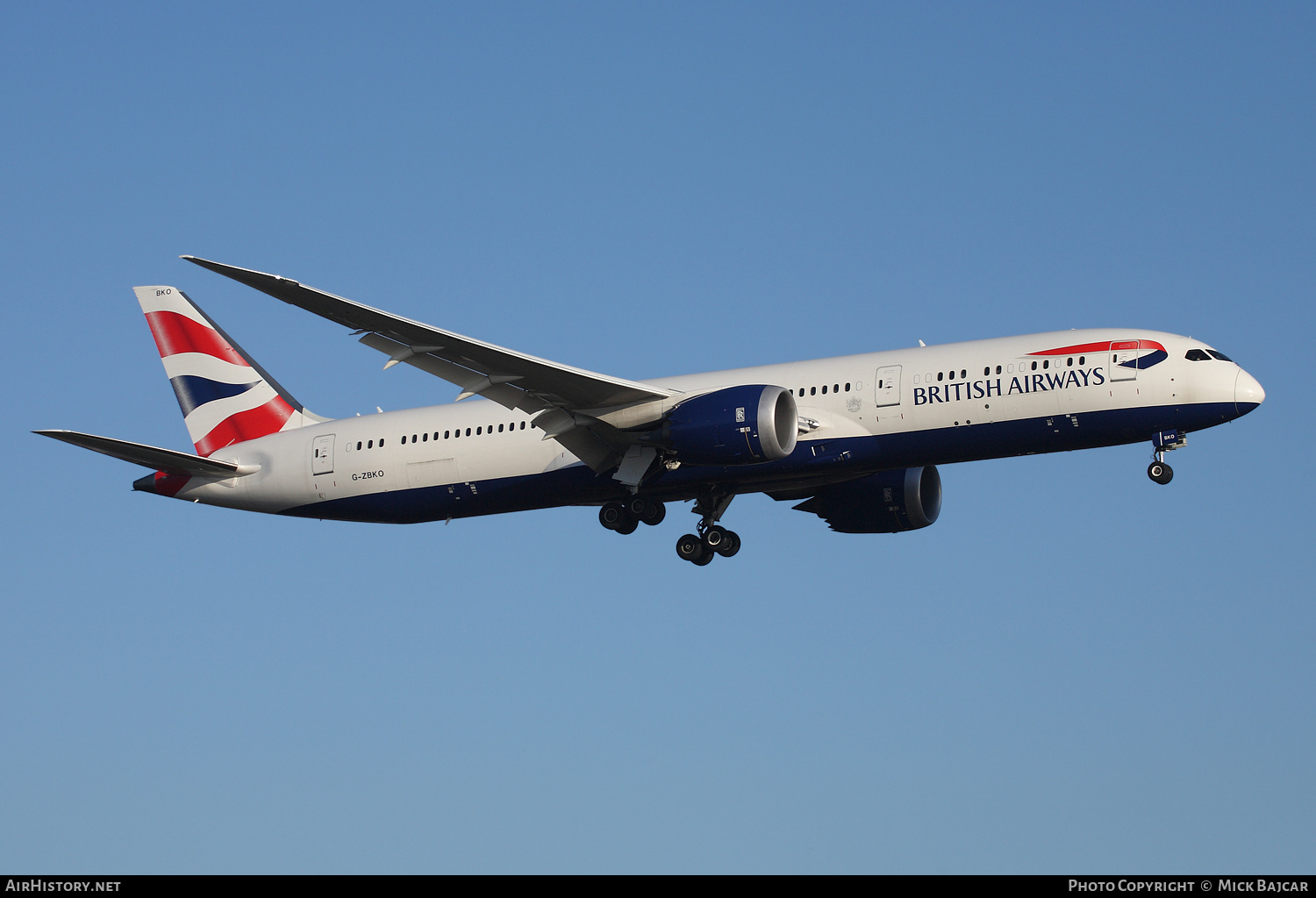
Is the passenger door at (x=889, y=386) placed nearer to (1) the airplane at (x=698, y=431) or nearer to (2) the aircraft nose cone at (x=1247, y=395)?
(1) the airplane at (x=698, y=431)

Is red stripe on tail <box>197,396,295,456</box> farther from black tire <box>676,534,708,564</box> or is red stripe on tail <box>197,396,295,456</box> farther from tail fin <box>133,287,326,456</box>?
black tire <box>676,534,708,564</box>

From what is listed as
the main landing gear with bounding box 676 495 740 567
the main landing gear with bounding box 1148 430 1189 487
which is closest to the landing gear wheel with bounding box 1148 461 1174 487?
the main landing gear with bounding box 1148 430 1189 487

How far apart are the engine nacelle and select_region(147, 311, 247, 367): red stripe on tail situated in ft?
59.6

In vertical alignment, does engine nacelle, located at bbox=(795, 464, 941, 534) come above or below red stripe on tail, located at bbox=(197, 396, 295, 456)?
below

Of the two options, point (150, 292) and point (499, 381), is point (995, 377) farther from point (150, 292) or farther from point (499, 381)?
point (150, 292)

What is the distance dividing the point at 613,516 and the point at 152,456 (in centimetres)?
1247

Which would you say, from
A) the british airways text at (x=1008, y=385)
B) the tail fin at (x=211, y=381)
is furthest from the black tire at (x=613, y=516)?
the tail fin at (x=211, y=381)

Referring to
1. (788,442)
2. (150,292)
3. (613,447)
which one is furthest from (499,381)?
(150,292)

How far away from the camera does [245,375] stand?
44.6 m

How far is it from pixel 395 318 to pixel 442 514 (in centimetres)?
902

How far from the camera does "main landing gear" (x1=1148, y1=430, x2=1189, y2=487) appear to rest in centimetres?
3369

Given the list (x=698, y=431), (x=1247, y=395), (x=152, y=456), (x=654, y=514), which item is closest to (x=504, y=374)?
(x=698, y=431)

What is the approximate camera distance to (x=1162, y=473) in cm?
3409

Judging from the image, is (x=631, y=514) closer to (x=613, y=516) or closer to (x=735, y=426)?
(x=613, y=516)
